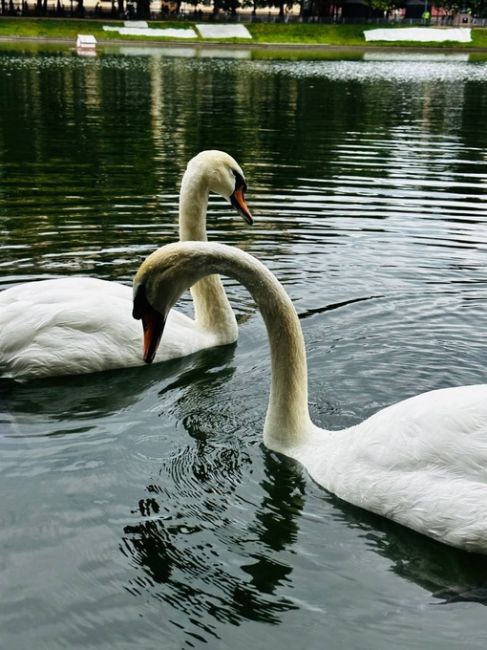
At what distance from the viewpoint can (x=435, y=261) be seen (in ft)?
34.0

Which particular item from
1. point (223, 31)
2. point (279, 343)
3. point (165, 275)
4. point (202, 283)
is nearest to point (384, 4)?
point (223, 31)

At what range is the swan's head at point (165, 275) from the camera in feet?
16.3

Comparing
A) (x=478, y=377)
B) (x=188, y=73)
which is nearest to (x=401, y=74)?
(x=188, y=73)

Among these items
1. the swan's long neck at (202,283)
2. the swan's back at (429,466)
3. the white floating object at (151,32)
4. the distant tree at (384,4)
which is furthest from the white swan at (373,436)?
the distant tree at (384,4)

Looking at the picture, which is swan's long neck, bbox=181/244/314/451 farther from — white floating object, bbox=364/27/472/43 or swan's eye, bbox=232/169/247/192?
white floating object, bbox=364/27/472/43

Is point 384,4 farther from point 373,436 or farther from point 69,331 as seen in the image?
point 373,436

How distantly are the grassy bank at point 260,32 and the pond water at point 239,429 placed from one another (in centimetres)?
5931

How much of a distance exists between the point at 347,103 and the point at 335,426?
26.5 meters

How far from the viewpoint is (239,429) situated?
607 cm

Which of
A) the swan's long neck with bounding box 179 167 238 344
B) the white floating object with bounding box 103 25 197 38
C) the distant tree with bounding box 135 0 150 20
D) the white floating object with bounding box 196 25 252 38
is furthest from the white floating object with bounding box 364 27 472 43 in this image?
the swan's long neck with bounding box 179 167 238 344

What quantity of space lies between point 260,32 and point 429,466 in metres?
79.7

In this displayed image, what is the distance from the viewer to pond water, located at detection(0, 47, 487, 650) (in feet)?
13.6

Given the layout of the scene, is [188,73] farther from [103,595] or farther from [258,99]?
[103,595]

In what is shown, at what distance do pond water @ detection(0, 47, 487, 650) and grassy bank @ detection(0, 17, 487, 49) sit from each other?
5931 cm
